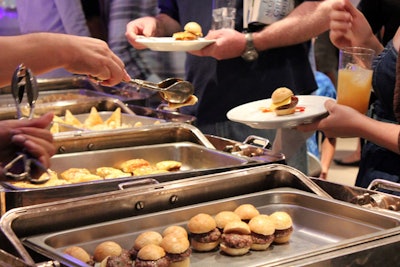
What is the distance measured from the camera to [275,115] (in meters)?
2.02

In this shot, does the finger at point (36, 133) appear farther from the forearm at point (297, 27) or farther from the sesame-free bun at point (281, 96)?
the forearm at point (297, 27)

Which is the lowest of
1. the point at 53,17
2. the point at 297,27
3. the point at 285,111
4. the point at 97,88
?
the point at 97,88

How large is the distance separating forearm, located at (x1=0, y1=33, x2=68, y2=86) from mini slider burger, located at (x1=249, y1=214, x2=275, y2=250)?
728 mm

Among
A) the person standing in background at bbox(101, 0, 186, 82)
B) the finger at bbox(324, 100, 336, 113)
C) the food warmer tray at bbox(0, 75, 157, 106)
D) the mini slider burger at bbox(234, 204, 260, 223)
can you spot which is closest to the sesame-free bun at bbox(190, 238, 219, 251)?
the mini slider burger at bbox(234, 204, 260, 223)

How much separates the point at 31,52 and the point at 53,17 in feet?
8.63

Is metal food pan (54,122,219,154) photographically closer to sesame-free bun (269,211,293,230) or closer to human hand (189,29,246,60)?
human hand (189,29,246,60)

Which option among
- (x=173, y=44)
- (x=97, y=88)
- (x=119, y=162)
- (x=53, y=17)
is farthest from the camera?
(x=53, y=17)

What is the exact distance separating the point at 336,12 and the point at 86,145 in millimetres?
880

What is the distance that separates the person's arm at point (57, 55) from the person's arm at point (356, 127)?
59 cm

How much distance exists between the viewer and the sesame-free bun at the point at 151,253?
128 cm

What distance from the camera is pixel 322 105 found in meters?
2.12

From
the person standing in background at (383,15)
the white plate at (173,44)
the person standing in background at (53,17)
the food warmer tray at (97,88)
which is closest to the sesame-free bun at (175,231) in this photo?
the person standing in background at (383,15)

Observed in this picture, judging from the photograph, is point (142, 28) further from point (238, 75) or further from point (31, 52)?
point (31, 52)

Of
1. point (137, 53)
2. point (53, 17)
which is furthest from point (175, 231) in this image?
point (53, 17)
